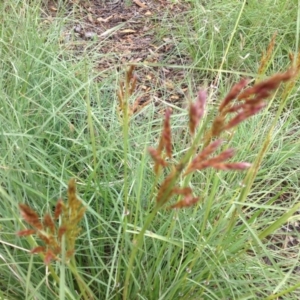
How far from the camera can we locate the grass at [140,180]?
1.21 m

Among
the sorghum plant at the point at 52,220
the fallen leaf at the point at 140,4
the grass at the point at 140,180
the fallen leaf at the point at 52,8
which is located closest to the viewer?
the sorghum plant at the point at 52,220

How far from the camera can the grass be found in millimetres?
1214

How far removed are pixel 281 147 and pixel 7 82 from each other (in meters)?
1.16

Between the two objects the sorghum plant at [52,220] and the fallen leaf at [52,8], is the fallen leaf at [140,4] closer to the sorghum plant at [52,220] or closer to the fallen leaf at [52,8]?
the fallen leaf at [52,8]

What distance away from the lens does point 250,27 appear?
8.29 feet

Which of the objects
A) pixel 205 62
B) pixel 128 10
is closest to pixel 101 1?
pixel 128 10

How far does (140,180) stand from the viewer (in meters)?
1.26

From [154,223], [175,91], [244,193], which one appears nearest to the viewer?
[244,193]

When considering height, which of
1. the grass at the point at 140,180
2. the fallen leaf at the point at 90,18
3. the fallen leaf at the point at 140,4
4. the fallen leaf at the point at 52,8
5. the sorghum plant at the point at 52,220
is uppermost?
the sorghum plant at the point at 52,220

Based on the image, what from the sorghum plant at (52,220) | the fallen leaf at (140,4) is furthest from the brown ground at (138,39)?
the sorghum plant at (52,220)

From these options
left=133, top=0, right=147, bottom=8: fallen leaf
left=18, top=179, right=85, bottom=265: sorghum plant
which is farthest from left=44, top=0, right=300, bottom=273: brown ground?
left=18, top=179, right=85, bottom=265: sorghum plant

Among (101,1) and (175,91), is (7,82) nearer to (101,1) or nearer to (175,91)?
(175,91)

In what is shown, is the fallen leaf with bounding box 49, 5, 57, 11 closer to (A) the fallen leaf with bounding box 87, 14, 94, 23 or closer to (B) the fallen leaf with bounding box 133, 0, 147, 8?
(A) the fallen leaf with bounding box 87, 14, 94, 23

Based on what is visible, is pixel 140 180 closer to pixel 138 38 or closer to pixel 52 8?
pixel 138 38
